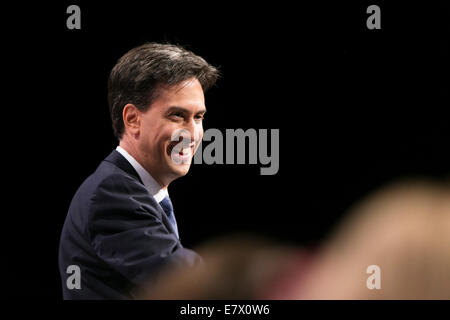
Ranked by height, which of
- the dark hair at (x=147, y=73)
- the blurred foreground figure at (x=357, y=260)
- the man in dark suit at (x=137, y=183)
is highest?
the dark hair at (x=147, y=73)

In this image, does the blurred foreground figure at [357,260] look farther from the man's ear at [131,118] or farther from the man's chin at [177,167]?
the man's ear at [131,118]

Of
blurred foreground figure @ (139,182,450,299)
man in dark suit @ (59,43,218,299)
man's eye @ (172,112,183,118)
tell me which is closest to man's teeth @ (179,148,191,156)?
man in dark suit @ (59,43,218,299)

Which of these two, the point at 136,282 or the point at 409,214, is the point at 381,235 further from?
the point at 136,282

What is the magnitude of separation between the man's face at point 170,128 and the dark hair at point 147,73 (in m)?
0.03

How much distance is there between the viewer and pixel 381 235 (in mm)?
2070

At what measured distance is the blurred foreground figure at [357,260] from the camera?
1.69 metres

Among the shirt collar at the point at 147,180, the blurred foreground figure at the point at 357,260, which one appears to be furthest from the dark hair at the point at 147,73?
the blurred foreground figure at the point at 357,260

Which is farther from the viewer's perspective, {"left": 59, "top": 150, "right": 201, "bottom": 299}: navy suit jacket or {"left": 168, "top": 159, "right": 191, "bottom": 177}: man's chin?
{"left": 168, "top": 159, "right": 191, "bottom": 177}: man's chin

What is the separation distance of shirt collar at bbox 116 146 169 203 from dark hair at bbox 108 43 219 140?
13cm

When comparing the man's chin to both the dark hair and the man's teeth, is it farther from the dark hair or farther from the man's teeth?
the dark hair

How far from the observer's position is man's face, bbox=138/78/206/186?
5.51 ft

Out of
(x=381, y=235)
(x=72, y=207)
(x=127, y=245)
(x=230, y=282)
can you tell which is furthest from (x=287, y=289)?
(x=72, y=207)

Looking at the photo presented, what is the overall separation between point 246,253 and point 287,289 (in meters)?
0.29

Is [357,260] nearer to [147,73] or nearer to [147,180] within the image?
[147,180]
